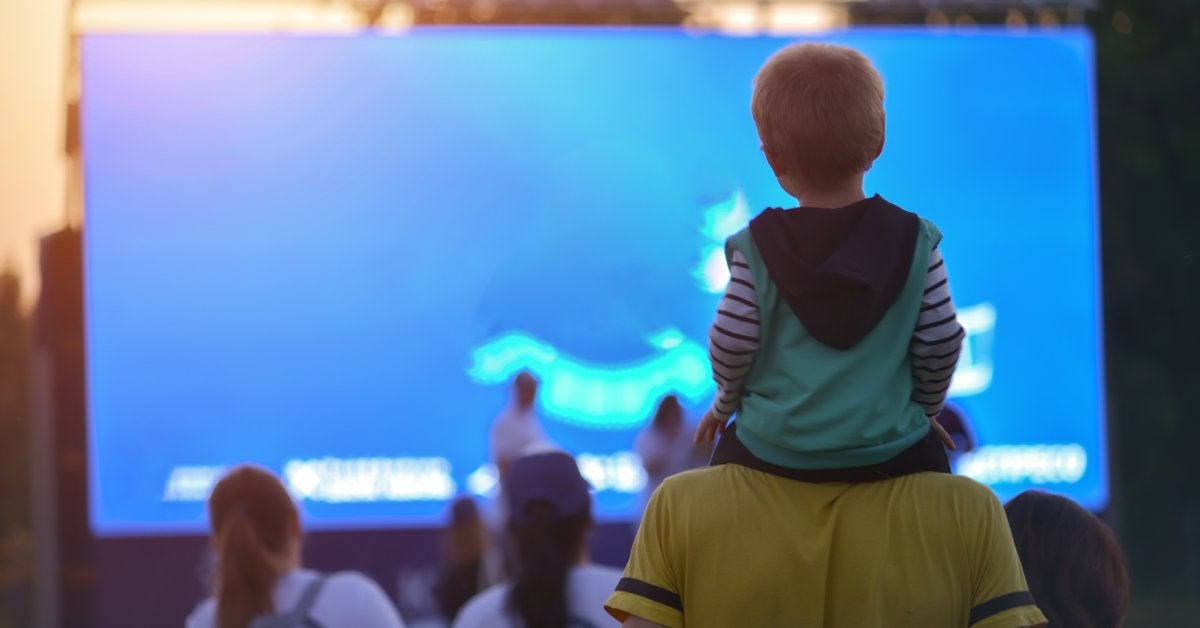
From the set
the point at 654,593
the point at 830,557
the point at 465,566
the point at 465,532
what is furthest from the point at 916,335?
the point at 465,532

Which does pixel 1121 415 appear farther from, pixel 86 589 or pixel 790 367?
pixel 790 367

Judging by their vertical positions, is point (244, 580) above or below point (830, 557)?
below

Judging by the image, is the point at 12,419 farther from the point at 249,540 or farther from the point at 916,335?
the point at 916,335

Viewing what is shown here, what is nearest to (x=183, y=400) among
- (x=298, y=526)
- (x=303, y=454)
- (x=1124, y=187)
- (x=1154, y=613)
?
(x=303, y=454)

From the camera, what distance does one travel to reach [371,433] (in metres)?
7.22

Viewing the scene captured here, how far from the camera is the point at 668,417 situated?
6.86 m

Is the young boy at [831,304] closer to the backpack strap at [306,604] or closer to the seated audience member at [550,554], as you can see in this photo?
the seated audience member at [550,554]

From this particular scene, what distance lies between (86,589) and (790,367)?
642cm

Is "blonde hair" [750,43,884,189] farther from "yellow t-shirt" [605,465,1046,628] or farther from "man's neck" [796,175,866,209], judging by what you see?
"yellow t-shirt" [605,465,1046,628]

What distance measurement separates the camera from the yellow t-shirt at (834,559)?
4.31ft

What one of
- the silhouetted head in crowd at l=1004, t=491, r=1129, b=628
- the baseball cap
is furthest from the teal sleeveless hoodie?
the baseball cap

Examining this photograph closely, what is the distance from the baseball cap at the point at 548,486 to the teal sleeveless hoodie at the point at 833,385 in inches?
42.4

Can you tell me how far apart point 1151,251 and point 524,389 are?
22.8 ft

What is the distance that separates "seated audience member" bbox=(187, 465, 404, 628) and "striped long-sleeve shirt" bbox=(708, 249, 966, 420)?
1.25m
